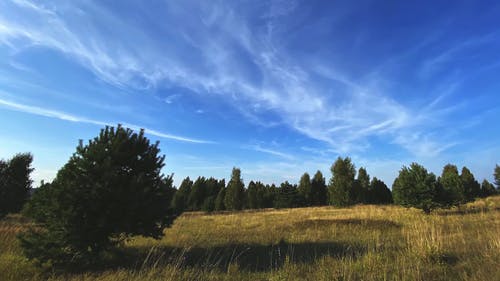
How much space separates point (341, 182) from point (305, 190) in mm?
16303

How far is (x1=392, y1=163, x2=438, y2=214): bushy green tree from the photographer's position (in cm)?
1772

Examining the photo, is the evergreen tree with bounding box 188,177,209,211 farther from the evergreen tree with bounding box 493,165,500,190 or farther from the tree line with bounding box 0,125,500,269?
the evergreen tree with bounding box 493,165,500,190

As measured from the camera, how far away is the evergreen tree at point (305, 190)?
51.4 m

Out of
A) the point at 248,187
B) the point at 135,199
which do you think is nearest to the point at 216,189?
the point at 248,187

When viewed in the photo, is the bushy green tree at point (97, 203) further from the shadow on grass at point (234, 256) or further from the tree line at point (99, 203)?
Result: the shadow on grass at point (234, 256)

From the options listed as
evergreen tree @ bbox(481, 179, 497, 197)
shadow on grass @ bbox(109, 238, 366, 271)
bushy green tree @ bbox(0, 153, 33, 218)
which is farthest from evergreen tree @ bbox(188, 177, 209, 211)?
evergreen tree @ bbox(481, 179, 497, 197)

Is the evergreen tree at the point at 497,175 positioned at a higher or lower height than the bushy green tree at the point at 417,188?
higher

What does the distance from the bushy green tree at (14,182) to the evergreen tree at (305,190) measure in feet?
132

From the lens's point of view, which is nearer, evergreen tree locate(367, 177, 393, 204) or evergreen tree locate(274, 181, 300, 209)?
evergreen tree locate(274, 181, 300, 209)

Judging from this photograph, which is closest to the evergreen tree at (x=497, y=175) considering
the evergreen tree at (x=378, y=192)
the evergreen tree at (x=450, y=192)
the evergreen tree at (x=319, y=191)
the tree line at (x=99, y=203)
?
the evergreen tree at (x=378, y=192)

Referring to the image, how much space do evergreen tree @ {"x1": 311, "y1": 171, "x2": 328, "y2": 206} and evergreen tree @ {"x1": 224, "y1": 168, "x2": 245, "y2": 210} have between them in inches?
672

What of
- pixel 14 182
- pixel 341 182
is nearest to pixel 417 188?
pixel 341 182

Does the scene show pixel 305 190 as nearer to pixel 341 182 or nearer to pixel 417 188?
pixel 341 182

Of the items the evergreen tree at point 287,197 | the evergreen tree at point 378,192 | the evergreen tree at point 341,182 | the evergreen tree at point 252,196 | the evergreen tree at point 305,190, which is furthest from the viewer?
the evergreen tree at point 378,192
